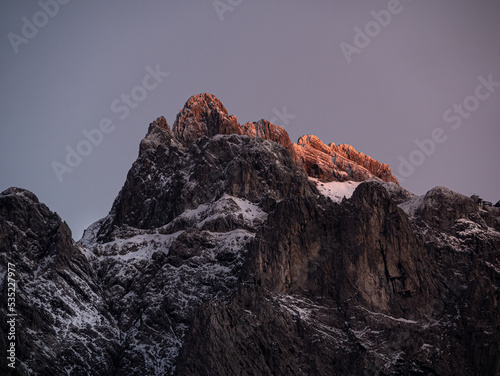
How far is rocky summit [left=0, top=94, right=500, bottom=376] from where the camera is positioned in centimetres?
15900

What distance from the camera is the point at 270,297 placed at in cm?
16675

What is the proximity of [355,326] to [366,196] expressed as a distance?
30.7 m

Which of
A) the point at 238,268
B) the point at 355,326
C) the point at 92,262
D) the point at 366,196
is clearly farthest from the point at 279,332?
the point at 92,262

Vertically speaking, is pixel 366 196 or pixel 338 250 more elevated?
pixel 366 196

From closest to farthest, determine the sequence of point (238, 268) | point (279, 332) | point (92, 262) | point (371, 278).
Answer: point (279, 332) < point (371, 278) < point (238, 268) < point (92, 262)

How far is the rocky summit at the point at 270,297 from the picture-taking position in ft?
522

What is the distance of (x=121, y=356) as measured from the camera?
17425 cm

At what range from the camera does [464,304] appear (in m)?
170

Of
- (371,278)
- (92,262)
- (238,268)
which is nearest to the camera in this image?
(371,278)

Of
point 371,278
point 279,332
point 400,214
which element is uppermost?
point 400,214

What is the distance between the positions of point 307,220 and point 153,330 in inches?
1333

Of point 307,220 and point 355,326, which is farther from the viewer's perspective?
point 307,220

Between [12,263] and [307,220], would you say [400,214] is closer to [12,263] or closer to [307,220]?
[307,220]

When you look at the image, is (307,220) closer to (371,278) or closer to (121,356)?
(371,278)
